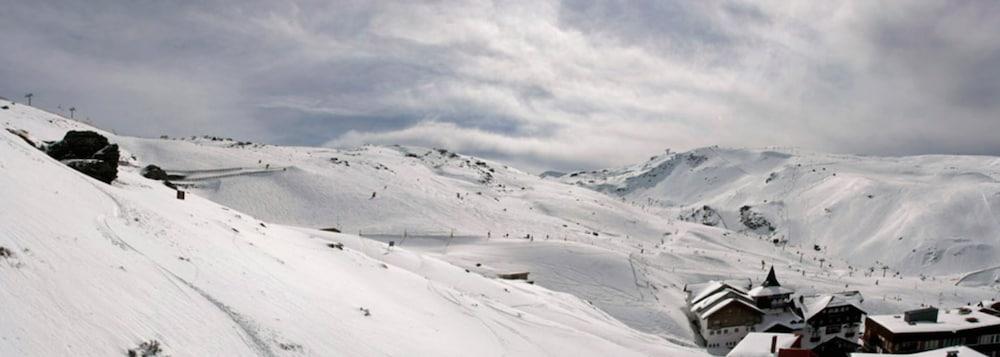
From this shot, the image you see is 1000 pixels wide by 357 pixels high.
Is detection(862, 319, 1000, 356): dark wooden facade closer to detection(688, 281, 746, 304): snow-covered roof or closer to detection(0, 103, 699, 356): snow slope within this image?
detection(688, 281, 746, 304): snow-covered roof

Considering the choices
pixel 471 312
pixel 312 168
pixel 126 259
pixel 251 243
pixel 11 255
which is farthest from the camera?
pixel 312 168

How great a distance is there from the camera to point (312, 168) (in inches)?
3782

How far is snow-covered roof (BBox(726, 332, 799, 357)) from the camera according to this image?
72.6ft

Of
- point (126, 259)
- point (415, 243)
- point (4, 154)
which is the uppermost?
point (4, 154)

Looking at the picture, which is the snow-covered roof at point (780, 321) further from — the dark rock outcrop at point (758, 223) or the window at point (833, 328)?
the dark rock outcrop at point (758, 223)

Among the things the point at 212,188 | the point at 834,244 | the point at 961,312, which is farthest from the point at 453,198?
the point at 834,244

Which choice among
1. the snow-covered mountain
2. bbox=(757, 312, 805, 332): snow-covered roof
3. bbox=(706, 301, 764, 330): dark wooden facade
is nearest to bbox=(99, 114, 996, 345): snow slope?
bbox=(706, 301, 764, 330): dark wooden facade

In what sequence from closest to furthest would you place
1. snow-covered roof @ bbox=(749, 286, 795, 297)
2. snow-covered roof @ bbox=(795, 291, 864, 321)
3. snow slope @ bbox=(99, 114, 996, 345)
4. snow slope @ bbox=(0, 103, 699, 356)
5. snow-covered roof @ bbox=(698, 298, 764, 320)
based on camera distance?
snow slope @ bbox=(0, 103, 699, 356) → snow-covered roof @ bbox=(698, 298, 764, 320) → snow-covered roof @ bbox=(795, 291, 864, 321) → snow-covered roof @ bbox=(749, 286, 795, 297) → snow slope @ bbox=(99, 114, 996, 345)

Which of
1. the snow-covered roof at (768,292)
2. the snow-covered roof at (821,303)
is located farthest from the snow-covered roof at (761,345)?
the snow-covered roof at (821,303)

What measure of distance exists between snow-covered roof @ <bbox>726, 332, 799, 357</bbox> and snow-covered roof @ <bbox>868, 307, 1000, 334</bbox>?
95.3 ft

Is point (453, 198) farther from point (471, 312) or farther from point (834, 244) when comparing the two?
point (834, 244)

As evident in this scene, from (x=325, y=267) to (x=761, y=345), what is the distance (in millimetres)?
19829

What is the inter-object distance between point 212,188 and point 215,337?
250 feet

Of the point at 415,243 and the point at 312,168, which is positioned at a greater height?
the point at 312,168
